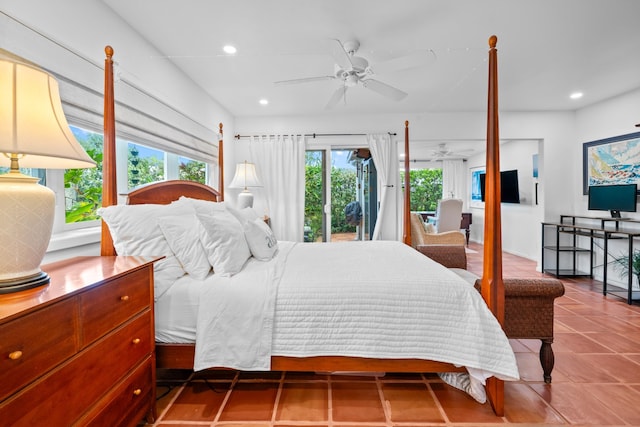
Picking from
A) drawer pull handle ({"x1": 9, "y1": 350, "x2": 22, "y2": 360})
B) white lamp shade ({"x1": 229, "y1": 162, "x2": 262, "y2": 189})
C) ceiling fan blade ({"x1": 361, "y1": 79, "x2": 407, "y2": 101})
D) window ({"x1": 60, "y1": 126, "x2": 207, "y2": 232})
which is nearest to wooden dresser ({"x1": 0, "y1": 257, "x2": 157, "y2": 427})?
drawer pull handle ({"x1": 9, "y1": 350, "x2": 22, "y2": 360})

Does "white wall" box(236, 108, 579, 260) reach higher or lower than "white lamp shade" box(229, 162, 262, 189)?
higher

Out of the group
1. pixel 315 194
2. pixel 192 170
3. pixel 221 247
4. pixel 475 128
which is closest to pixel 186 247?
pixel 221 247

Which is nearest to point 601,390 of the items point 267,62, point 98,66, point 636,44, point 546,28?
point 546,28

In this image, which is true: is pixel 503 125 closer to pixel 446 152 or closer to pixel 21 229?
pixel 446 152

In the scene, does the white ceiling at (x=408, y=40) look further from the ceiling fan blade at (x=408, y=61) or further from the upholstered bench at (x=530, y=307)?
the upholstered bench at (x=530, y=307)

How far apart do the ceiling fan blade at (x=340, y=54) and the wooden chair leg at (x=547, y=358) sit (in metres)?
2.22

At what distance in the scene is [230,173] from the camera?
4469mm

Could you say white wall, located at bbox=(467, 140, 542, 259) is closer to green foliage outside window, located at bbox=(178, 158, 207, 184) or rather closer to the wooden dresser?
green foliage outside window, located at bbox=(178, 158, 207, 184)

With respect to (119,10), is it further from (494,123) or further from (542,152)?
(542,152)

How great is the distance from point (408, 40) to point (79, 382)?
2.84 m

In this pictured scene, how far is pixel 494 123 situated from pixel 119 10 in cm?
246

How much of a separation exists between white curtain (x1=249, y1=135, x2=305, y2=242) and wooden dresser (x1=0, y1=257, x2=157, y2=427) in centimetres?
297

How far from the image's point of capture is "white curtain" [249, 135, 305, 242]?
4.41 meters

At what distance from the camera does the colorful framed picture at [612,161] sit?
140 inches
